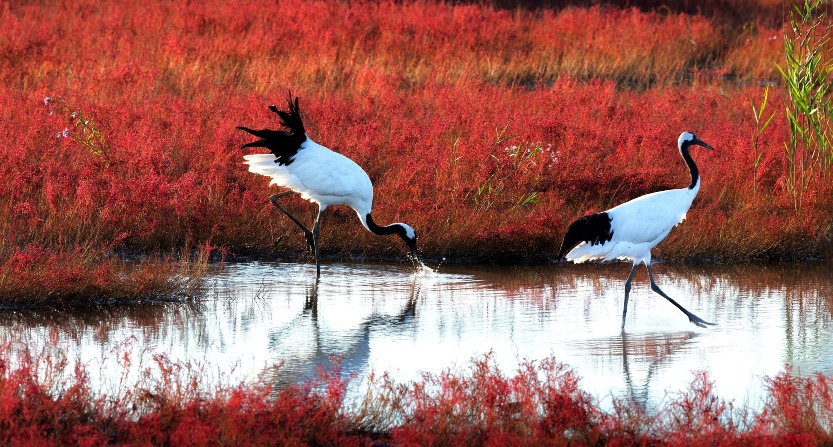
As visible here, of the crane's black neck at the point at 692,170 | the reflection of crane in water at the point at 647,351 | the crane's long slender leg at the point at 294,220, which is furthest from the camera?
the crane's long slender leg at the point at 294,220

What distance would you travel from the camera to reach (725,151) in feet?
38.3

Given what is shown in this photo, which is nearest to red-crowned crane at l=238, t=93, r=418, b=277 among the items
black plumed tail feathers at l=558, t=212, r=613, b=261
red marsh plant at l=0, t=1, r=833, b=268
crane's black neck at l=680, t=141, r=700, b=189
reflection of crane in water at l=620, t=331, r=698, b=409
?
red marsh plant at l=0, t=1, r=833, b=268

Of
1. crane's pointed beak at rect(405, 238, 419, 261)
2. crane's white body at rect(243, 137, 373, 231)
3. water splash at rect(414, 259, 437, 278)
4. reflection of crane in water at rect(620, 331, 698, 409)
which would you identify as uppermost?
crane's white body at rect(243, 137, 373, 231)

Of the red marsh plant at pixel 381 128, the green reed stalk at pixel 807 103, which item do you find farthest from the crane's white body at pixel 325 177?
the green reed stalk at pixel 807 103

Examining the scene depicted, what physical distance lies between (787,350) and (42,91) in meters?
8.67

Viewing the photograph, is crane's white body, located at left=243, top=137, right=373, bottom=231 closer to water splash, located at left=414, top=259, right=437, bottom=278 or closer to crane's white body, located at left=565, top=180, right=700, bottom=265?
water splash, located at left=414, top=259, right=437, bottom=278

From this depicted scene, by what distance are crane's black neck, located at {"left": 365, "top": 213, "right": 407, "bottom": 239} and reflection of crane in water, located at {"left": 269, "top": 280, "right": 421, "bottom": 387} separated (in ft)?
3.37

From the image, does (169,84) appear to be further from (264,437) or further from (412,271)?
(264,437)

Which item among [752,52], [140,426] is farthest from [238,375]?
[752,52]

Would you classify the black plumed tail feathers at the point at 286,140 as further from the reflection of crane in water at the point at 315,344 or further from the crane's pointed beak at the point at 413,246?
the reflection of crane in water at the point at 315,344

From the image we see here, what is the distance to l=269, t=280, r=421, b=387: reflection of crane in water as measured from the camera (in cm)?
607

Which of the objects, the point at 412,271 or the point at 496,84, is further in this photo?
the point at 496,84

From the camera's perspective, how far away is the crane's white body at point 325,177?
9180 mm

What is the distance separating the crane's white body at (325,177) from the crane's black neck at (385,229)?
5cm
